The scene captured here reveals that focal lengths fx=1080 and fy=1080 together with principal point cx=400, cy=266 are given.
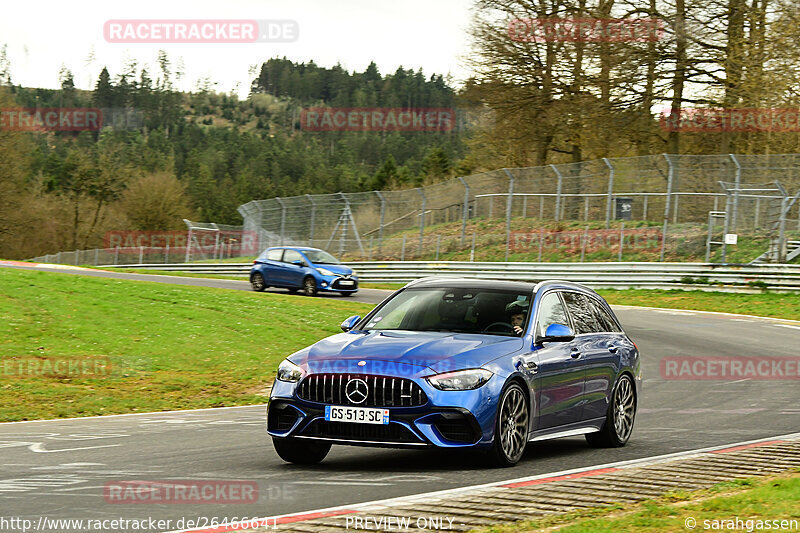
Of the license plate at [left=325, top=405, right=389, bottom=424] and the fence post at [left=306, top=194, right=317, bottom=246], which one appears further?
the fence post at [left=306, top=194, right=317, bottom=246]

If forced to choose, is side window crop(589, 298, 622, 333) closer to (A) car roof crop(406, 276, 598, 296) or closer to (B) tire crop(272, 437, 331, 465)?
(A) car roof crop(406, 276, 598, 296)

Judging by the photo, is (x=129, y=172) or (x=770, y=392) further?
(x=129, y=172)

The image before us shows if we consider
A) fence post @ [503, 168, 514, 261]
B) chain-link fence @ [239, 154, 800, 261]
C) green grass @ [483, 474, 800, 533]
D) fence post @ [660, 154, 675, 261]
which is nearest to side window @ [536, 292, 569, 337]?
green grass @ [483, 474, 800, 533]

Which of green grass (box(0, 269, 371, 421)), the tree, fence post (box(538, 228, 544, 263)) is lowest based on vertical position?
the tree

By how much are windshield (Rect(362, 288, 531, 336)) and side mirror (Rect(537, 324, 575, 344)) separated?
8.0 inches

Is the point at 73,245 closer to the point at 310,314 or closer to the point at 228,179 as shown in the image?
the point at 228,179

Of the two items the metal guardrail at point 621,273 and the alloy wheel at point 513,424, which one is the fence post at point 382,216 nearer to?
the metal guardrail at point 621,273

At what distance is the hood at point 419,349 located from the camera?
8.21m

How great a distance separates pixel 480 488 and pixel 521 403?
152 centimetres

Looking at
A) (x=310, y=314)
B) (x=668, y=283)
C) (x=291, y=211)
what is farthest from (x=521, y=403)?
(x=291, y=211)

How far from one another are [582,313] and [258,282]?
26.1m

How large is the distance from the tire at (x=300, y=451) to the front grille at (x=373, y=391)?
1.71 ft

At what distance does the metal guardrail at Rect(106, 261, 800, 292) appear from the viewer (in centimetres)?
3344

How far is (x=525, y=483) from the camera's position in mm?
7547
